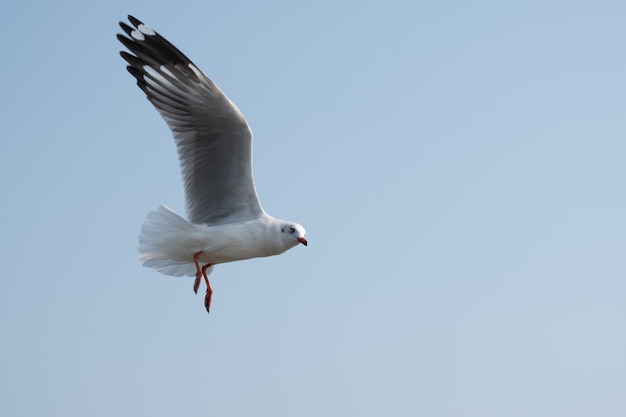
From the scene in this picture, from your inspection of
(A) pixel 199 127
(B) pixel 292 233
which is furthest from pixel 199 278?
(A) pixel 199 127

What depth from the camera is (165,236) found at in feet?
42.0

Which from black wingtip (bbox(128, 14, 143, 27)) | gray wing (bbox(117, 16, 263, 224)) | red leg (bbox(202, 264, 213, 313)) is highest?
black wingtip (bbox(128, 14, 143, 27))

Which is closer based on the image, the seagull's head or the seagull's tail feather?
the seagull's head

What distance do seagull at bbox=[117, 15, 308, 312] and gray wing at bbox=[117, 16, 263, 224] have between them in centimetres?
1

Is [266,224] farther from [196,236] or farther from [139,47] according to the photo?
[139,47]

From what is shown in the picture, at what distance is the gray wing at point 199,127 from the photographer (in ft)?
41.8

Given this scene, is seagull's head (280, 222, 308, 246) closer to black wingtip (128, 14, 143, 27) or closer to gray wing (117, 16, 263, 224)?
gray wing (117, 16, 263, 224)

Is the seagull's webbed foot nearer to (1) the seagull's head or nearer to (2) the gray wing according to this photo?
(2) the gray wing

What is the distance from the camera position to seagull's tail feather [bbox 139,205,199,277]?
12.8m

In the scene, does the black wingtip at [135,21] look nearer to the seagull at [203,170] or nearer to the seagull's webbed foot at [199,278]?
the seagull at [203,170]

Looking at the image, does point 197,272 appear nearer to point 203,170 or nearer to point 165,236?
point 165,236

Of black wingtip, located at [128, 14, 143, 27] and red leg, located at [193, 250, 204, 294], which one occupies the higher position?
black wingtip, located at [128, 14, 143, 27]

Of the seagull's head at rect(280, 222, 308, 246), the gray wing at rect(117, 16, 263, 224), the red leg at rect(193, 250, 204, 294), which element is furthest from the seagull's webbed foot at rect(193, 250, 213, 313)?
the seagull's head at rect(280, 222, 308, 246)

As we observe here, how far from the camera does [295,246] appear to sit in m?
12.8
